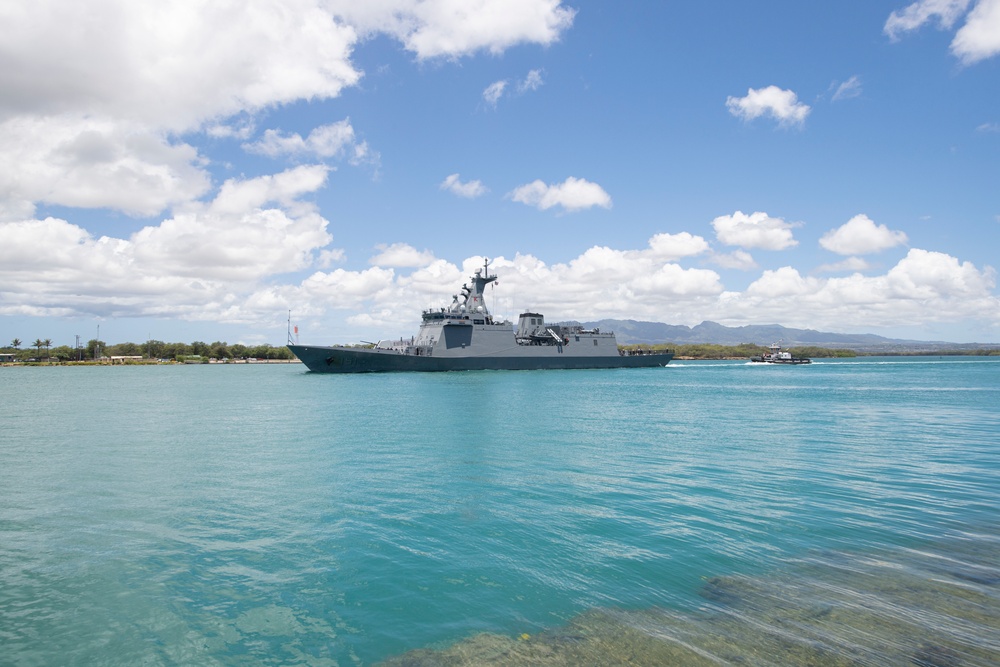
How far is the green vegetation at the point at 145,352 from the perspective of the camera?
126m

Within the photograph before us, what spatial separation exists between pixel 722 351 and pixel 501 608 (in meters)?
184

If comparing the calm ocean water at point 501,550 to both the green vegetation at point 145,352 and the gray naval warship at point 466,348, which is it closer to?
the gray naval warship at point 466,348

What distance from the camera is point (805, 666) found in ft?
17.0

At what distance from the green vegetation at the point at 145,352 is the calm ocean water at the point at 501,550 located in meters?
133

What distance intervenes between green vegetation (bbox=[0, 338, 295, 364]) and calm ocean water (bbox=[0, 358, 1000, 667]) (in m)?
133

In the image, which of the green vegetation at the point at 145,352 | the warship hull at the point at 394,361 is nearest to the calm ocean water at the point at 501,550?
the warship hull at the point at 394,361

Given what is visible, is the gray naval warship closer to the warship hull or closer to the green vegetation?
the warship hull

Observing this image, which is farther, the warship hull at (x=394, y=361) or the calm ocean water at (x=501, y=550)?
the warship hull at (x=394, y=361)

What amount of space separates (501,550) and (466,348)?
5533 cm

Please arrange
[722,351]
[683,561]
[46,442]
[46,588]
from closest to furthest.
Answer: [46,588]
[683,561]
[46,442]
[722,351]

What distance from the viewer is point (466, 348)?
63.8 meters

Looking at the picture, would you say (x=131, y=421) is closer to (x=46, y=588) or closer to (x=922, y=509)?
(x=46, y=588)

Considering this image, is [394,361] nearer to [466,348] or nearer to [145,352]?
[466,348]

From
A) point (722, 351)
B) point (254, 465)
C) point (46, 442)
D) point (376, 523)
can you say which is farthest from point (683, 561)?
point (722, 351)
